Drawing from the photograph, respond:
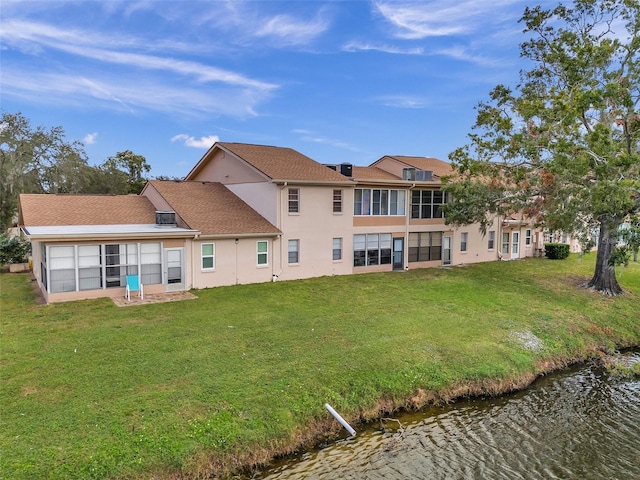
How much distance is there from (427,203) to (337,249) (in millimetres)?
6965

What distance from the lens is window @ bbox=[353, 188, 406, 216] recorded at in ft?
73.2

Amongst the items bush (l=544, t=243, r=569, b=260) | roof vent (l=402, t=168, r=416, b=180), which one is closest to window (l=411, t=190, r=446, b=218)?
roof vent (l=402, t=168, r=416, b=180)

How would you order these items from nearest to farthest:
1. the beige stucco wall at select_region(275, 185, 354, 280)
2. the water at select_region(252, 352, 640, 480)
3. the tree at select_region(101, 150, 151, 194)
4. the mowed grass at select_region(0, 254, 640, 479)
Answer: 1. the mowed grass at select_region(0, 254, 640, 479)
2. the water at select_region(252, 352, 640, 480)
3. the beige stucco wall at select_region(275, 185, 354, 280)
4. the tree at select_region(101, 150, 151, 194)

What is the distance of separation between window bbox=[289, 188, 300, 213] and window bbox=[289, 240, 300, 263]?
1.60 metres

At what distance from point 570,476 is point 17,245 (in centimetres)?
2654

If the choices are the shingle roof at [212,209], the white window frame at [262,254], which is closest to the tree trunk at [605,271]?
the white window frame at [262,254]

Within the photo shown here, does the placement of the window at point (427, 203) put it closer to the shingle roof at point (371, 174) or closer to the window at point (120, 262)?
the shingle roof at point (371, 174)

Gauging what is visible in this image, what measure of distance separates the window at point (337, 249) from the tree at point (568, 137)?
6.59 meters

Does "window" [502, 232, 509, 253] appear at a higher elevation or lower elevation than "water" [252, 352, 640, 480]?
higher

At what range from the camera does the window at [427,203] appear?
79.9 feet

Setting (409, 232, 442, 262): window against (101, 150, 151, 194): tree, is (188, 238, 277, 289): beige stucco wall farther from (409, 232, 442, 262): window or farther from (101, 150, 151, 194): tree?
(101, 150, 151, 194): tree

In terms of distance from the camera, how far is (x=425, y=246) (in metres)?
25.1

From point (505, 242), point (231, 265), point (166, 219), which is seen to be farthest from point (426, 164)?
point (166, 219)

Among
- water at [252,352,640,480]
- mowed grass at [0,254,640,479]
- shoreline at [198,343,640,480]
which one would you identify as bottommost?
water at [252,352,640,480]
